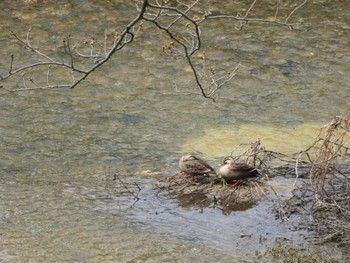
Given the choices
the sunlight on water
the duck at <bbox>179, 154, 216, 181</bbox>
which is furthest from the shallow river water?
the duck at <bbox>179, 154, 216, 181</bbox>

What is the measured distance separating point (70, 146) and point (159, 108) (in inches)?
55.4

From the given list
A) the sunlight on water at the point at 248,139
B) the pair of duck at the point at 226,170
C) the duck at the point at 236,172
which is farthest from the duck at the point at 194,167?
the sunlight on water at the point at 248,139

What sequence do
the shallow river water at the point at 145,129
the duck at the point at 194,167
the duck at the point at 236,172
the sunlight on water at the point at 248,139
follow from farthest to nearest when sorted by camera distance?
the sunlight on water at the point at 248,139 < the duck at the point at 194,167 < the duck at the point at 236,172 < the shallow river water at the point at 145,129

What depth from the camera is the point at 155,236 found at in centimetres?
617

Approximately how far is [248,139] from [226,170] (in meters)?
1.63

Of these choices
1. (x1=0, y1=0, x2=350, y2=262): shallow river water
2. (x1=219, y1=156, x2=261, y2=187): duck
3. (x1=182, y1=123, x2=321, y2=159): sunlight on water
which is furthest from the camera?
(x1=182, y1=123, x2=321, y2=159): sunlight on water

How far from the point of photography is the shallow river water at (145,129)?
612 centimetres

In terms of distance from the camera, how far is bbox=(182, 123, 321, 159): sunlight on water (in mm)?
8062

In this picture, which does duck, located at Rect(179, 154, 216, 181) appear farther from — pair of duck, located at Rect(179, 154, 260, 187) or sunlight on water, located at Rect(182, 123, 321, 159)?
sunlight on water, located at Rect(182, 123, 321, 159)

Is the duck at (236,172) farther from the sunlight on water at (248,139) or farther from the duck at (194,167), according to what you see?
the sunlight on water at (248,139)

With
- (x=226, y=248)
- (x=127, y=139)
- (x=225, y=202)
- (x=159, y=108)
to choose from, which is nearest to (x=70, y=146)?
(x=127, y=139)

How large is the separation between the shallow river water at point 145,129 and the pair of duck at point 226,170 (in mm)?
308

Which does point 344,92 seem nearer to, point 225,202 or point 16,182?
point 225,202

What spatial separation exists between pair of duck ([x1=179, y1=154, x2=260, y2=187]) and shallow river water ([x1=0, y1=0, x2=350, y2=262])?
308mm
